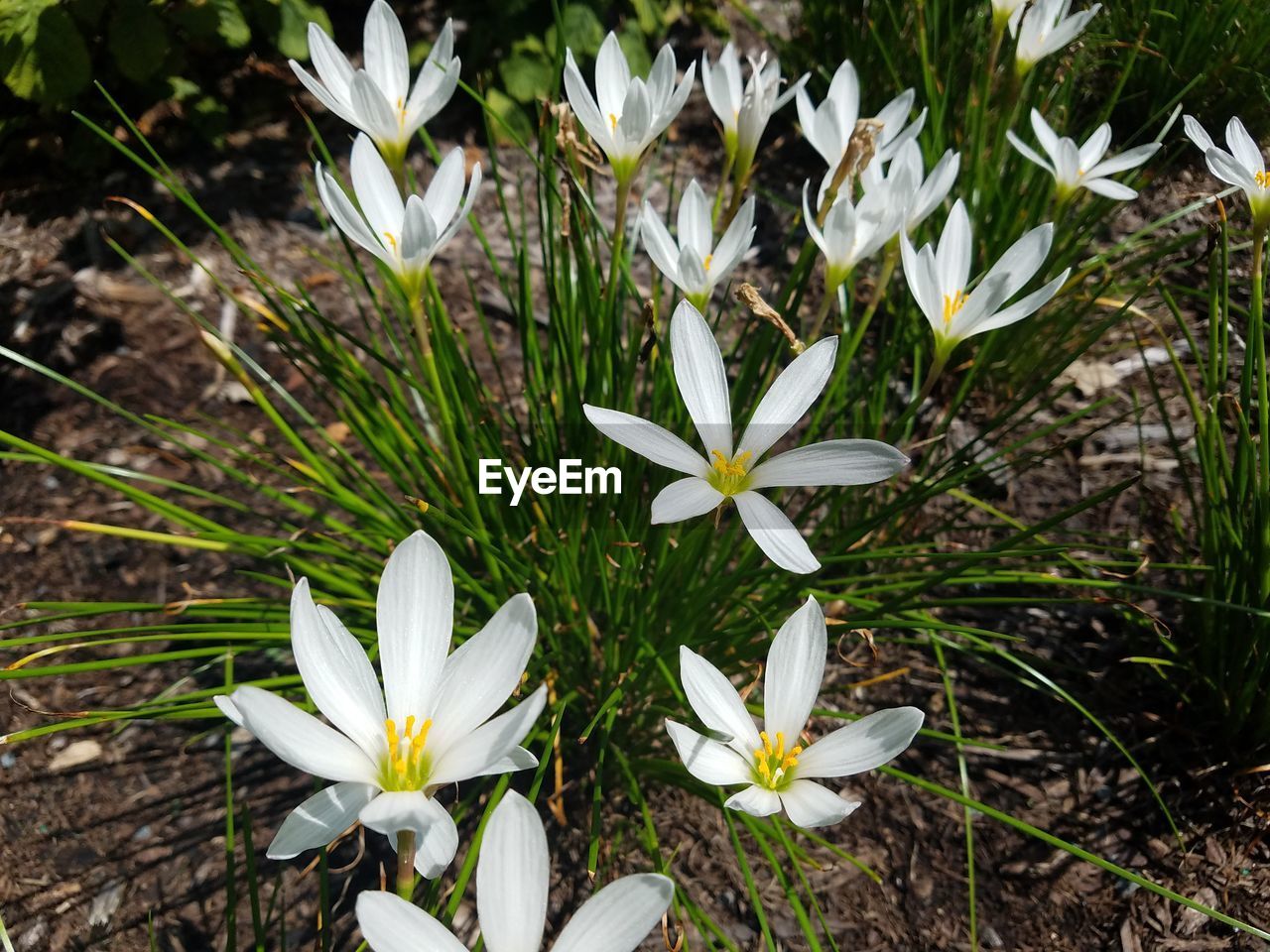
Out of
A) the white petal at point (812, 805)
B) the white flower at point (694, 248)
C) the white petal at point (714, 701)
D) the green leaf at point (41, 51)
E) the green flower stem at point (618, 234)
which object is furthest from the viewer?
the green leaf at point (41, 51)

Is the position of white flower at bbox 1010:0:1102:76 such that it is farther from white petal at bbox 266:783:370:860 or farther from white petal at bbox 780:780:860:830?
white petal at bbox 266:783:370:860

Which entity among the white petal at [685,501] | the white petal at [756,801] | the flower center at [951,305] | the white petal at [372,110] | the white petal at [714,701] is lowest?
the white petal at [756,801]

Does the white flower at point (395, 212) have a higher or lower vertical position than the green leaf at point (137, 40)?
lower

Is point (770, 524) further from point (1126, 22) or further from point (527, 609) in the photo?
point (1126, 22)

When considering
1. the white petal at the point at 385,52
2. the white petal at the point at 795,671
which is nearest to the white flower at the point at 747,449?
the white petal at the point at 795,671

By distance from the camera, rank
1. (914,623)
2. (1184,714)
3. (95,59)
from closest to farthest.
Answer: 1. (914,623)
2. (1184,714)
3. (95,59)

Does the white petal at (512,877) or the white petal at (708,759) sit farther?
the white petal at (708,759)

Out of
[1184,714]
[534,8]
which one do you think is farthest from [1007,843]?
[534,8]

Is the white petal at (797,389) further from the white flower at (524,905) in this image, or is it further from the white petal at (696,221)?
the white flower at (524,905)

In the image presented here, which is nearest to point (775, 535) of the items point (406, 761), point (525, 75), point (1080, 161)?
point (406, 761)
